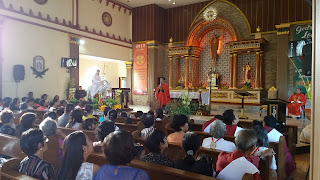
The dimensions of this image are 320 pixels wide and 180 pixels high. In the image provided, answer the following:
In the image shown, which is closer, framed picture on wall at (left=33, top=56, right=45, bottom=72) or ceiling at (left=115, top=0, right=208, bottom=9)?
framed picture on wall at (left=33, top=56, right=45, bottom=72)

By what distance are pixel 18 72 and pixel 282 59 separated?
423 inches

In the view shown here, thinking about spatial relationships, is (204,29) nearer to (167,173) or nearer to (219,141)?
(219,141)

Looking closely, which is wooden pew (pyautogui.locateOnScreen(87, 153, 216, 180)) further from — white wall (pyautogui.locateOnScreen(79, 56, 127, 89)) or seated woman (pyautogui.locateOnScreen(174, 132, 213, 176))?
white wall (pyautogui.locateOnScreen(79, 56, 127, 89))

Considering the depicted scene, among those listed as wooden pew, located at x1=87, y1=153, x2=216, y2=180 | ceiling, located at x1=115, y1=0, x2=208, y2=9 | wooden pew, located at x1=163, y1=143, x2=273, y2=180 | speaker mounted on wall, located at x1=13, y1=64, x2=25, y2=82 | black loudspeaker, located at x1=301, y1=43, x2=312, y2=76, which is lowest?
wooden pew, located at x1=163, y1=143, x2=273, y2=180

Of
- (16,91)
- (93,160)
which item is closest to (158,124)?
(93,160)

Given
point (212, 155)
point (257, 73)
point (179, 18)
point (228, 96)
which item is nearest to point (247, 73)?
point (257, 73)

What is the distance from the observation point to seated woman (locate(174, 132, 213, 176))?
1.87 meters

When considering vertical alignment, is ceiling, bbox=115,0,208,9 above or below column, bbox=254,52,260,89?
above

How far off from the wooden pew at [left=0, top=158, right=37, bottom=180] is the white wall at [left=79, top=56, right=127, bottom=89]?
14.2 metres

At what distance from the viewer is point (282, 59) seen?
35.2ft

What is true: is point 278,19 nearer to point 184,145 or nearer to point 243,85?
point 243,85

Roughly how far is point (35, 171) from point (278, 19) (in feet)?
39.3

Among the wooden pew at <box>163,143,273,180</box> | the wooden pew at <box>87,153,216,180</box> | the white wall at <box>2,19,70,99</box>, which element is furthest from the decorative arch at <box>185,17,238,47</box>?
the wooden pew at <box>87,153,216,180</box>

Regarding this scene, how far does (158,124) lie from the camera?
15.6 feet
